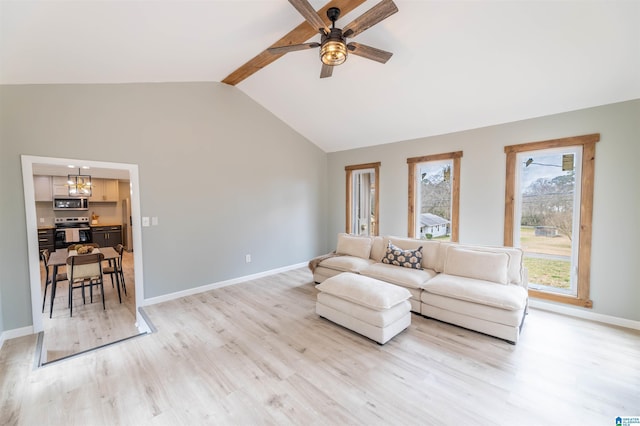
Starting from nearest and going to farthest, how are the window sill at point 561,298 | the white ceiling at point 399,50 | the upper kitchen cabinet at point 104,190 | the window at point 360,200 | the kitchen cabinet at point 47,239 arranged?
the white ceiling at point 399,50
the window sill at point 561,298
the window at point 360,200
the kitchen cabinet at point 47,239
the upper kitchen cabinet at point 104,190

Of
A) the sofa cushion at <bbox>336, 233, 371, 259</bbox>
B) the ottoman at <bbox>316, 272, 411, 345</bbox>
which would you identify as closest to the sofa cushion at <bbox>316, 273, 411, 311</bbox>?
the ottoman at <bbox>316, 272, 411, 345</bbox>

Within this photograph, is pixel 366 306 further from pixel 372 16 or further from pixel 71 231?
pixel 71 231

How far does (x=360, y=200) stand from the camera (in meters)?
6.01

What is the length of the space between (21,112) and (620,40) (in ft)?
20.4

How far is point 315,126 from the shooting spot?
5.35 meters

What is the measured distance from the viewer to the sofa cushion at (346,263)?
4.00 metres

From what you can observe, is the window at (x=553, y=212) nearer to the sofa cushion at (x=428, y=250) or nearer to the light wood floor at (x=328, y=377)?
the light wood floor at (x=328, y=377)

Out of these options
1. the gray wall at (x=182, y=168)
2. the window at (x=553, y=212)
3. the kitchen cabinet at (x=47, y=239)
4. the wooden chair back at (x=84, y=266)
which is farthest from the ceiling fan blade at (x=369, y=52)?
the kitchen cabinet at (x=47, y=239)

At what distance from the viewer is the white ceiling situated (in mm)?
2254

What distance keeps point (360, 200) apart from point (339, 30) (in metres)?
4.02

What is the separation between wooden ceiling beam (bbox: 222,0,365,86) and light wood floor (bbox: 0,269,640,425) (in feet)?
10.2

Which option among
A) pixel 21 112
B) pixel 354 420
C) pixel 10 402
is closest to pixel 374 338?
pixel 354 420

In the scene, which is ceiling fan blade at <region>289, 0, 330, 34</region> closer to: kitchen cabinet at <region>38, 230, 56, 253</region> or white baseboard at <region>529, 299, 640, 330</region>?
white baseboard at <region>529, 299, 640, 330</region>

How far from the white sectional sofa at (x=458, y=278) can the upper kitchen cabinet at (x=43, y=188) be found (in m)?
8.03
